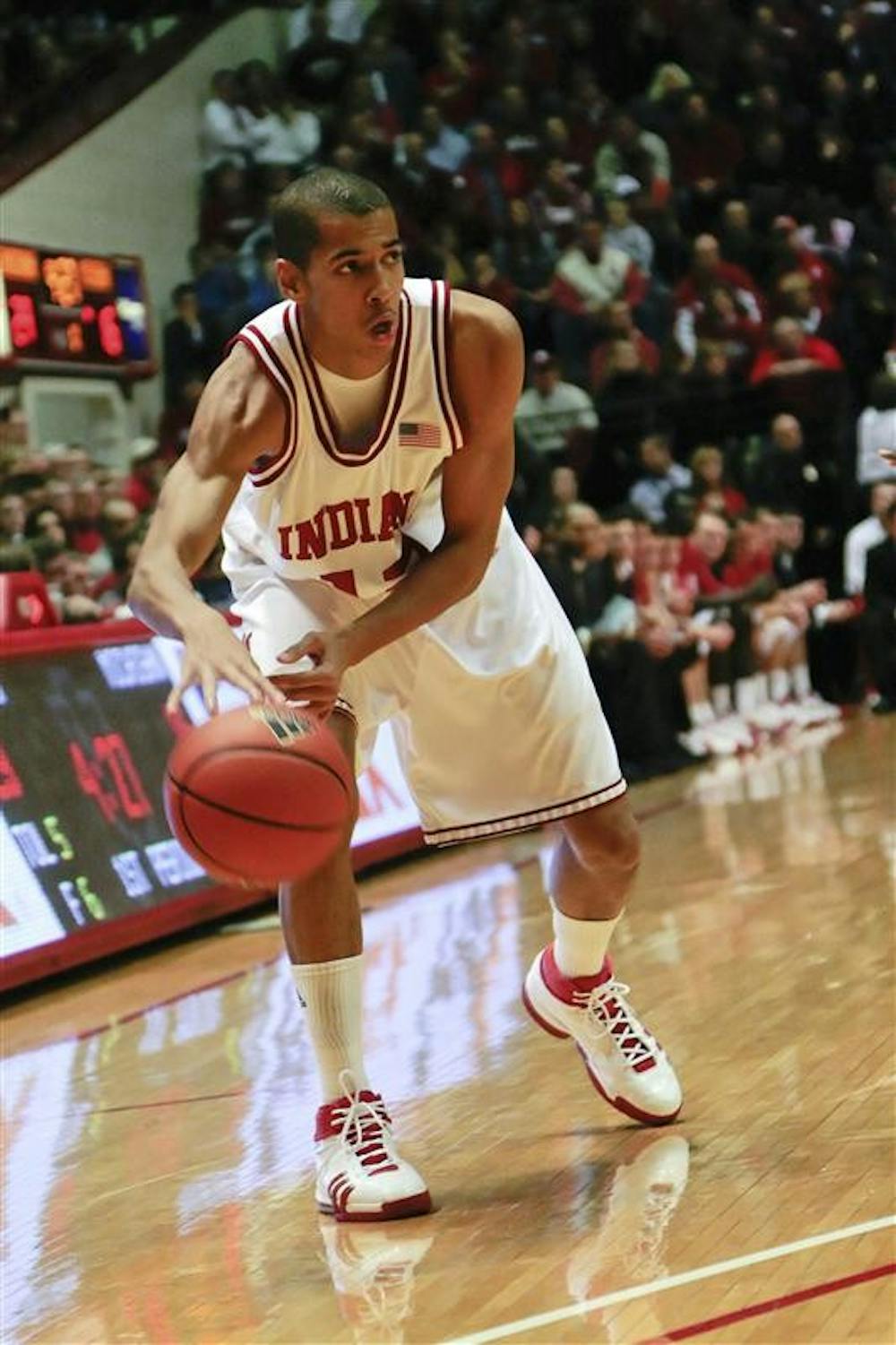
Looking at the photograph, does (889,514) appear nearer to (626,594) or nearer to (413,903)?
(626,594)

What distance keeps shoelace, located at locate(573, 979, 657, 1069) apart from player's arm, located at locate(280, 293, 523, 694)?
0.93m

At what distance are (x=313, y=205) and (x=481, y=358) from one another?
18.4 inches

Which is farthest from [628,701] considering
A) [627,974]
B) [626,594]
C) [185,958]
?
[627,974]

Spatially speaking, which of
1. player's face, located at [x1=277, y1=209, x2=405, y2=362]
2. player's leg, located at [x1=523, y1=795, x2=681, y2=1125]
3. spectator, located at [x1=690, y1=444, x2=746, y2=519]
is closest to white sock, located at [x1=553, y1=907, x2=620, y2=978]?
player's leg, located at [x1=523, y1=795, x2=681, y2=1125]

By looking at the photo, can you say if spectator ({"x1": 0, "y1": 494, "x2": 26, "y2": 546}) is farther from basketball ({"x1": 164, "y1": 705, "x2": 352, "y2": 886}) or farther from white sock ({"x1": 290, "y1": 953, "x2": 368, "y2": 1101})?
basketball ({"x1": 164, "y1": 705, "x2": 352, "y2": 886})

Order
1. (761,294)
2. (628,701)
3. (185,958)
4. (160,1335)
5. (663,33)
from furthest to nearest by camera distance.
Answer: (663,33), (761,294), (628,701), (185,958), (160,1335)

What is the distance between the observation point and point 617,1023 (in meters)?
4.54

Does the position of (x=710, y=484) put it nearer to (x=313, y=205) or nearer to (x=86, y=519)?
(x=86, y=519)

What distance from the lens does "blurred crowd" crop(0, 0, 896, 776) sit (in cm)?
1386

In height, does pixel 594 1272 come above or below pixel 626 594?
above

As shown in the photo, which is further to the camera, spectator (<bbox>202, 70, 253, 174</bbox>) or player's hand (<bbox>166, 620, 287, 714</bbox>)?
spectator (<bbox>202, 70, 253, 174</bbox>)

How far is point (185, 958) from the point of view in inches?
309

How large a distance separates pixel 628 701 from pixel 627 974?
21.5 feet

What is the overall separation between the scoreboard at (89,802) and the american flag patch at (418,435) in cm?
350
